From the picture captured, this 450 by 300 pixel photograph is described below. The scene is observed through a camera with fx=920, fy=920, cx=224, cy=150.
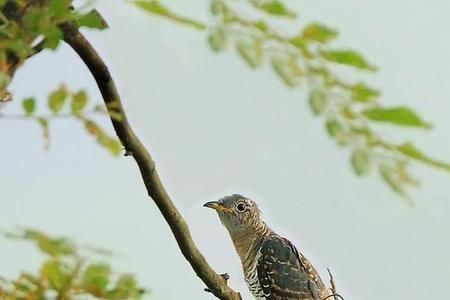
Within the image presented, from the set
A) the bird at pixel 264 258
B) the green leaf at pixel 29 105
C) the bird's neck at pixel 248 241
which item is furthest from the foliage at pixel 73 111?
the bird's neck at pixel 248 241

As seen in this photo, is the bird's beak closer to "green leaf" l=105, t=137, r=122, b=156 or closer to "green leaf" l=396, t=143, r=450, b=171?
"green leaf" l=105, t=137, r=122, b=156

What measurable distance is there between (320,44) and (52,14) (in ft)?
0.85

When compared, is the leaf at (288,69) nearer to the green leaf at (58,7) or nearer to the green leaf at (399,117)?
the green leaf at (399,117)

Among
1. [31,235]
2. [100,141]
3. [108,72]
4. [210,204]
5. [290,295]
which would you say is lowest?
[31,235]

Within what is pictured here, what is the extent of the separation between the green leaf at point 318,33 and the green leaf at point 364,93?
5 centimetres

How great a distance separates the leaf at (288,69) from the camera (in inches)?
33.9

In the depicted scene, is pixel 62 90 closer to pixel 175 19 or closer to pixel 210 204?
pixel 175 19

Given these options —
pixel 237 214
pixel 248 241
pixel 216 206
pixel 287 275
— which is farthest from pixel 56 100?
pixel 248 241

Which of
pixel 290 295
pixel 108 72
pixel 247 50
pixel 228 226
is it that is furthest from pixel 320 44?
pixel 228 226

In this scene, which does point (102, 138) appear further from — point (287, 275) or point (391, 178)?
point (287, 275)

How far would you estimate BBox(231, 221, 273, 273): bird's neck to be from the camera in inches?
245

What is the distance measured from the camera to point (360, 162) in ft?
2.90

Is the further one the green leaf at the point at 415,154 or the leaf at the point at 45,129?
the leaf at the point at 45,129

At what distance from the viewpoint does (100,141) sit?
97 centimetres
